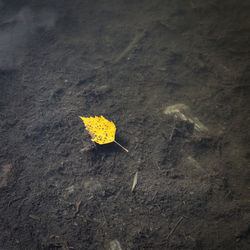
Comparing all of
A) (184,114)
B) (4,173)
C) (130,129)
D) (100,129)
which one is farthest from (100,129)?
(4,173)

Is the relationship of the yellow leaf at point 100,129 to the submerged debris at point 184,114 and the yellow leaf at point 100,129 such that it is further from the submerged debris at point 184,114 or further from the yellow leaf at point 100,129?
the submerged debris at point 184,114

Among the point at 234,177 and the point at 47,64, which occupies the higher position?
the point at 47,64

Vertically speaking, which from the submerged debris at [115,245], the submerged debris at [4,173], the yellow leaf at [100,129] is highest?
the yellow leaf at [100,129]

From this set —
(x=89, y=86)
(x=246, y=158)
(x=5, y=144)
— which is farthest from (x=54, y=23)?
(x=246, y=158)

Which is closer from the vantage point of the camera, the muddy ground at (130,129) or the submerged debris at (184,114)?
the muddy ground at (130,129)

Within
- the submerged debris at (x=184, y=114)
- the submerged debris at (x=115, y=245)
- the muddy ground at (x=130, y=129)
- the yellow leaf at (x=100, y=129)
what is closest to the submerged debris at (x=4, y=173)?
the muddy ground at (x=130, y=129)

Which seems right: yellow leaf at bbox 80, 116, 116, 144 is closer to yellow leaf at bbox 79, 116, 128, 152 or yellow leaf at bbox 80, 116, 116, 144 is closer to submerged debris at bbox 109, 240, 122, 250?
yellow leaf at bbox 79, 116, 128, 152

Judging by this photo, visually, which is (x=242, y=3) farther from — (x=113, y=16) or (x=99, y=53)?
(x=99, y=53)
